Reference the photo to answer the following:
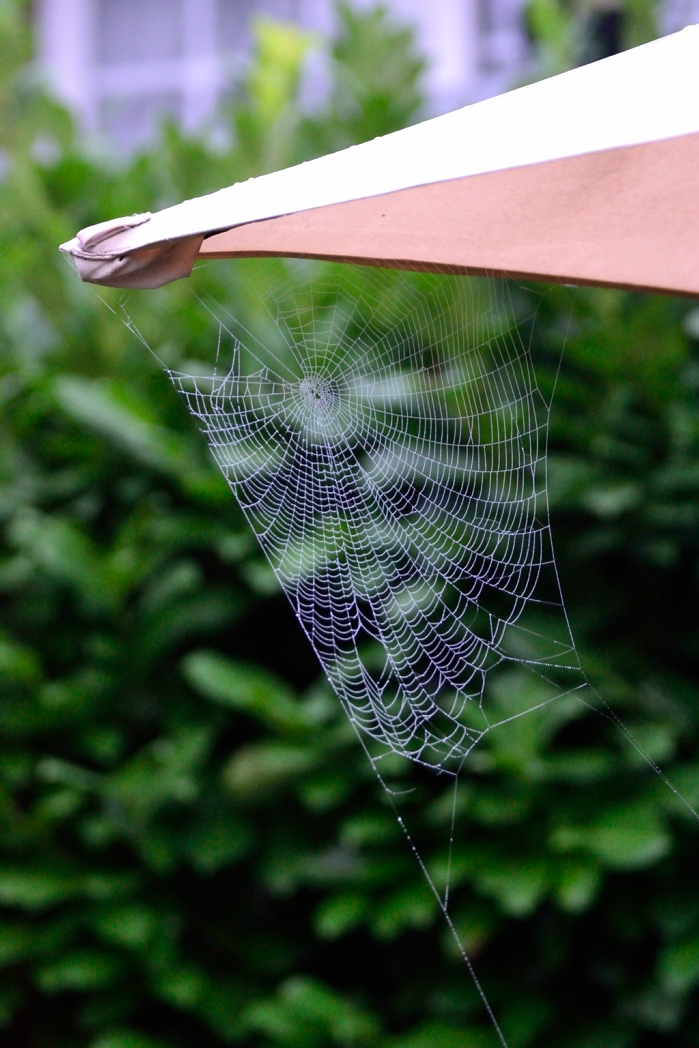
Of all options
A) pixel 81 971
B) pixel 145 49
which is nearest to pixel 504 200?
pixel 81 971

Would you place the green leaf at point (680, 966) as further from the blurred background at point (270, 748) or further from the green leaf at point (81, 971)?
the green leaf at point (81, 971)

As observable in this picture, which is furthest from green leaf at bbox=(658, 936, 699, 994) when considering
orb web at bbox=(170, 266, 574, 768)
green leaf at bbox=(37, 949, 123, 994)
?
green leaf at bbox=(37, 949, 123, 994)

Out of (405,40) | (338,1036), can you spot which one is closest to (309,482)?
(338,1036)

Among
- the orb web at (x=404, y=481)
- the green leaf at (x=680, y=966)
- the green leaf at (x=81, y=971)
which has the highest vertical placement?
the orb web at (x=404, y=481)

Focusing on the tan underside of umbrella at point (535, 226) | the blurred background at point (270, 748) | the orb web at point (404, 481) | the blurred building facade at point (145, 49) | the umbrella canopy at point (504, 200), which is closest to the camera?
the umbrella canopy at point (504, 200)

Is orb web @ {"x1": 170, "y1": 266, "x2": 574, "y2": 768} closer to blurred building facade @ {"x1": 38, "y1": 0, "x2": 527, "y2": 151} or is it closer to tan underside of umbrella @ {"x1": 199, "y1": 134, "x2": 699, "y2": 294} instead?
tan underside of umbrella @ {"x1": 199, "y1": 134, "x2": 699, "y2": 294}

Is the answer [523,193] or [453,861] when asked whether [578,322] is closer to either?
[453,861]

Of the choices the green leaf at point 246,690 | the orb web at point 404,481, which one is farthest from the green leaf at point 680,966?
the green leaf at point 246,690
